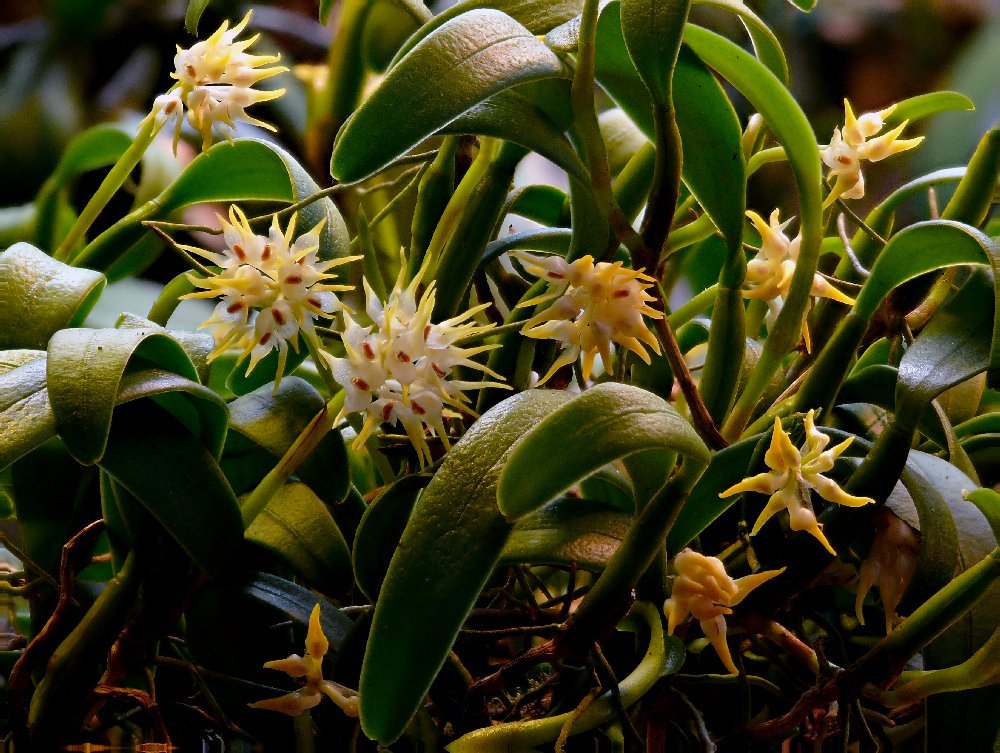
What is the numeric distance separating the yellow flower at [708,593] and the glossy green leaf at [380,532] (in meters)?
0.11

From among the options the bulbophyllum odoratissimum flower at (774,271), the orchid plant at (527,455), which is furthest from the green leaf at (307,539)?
the bulbophyllum odoratissimum flower at (774,271)

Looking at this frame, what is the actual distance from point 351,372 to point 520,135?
0.11m

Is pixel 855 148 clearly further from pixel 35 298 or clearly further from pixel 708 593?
pixel 35 298

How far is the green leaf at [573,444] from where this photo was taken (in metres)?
0.27

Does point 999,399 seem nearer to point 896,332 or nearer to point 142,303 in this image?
point 896,332

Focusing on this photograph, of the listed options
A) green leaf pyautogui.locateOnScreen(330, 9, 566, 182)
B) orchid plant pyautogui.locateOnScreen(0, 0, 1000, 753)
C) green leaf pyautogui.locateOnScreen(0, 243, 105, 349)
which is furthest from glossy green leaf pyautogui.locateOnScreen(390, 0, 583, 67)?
green leaf pyautogui.locateOnScreen(0, 243, 105, 349)

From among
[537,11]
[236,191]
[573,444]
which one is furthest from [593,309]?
[236,191]

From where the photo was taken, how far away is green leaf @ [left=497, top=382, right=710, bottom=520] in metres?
0.27

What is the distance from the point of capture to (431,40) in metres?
0.30

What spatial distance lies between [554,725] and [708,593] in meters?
0.07

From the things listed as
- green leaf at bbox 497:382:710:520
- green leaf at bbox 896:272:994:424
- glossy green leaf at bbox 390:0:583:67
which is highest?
glossy green leaf at bbox 390:0:583:67

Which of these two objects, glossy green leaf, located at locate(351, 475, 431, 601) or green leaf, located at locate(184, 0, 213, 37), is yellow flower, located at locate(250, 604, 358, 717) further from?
green leaf, located at locate(184, 0, 213, 37)

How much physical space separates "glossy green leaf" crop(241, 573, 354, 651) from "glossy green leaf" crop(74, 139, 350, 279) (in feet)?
0.49

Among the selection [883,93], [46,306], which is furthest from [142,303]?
[883,93]
